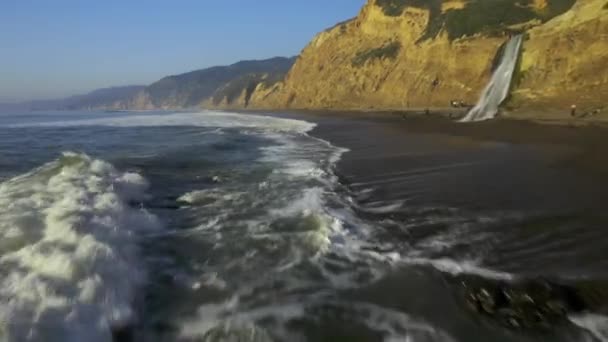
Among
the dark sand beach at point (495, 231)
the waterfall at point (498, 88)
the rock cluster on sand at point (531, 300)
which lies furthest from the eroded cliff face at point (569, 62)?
the rock cluster on sand at point (531, 300)

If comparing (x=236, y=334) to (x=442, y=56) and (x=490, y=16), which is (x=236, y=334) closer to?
(x=442, y=56)

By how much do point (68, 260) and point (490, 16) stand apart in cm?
4695

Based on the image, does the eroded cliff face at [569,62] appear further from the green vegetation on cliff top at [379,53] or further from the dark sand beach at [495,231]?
the green vegetation on cliff top at [379,53]

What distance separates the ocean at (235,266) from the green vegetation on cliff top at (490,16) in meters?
37.0

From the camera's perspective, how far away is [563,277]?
4.71 metres

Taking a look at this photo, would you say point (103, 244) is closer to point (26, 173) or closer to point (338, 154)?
point (26, 173)

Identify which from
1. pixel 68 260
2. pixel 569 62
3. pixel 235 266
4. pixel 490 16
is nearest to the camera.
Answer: pixel 68 260

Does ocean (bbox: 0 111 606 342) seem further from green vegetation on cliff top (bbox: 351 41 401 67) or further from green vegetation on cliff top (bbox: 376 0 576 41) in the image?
green vegetation on cliff top (bbox: 351 41 401 67)

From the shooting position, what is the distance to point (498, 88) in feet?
99.3

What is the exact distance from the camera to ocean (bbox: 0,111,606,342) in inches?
159

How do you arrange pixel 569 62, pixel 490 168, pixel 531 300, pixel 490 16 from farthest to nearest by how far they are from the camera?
pixel 490 16 < pixel 569 62 < pixel 490 168 < pixel 531 300

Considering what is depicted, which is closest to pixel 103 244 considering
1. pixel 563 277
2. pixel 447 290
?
pixel 447 290

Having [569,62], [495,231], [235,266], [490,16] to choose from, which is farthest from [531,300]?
[490,16]

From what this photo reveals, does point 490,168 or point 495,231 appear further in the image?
point 490,168
